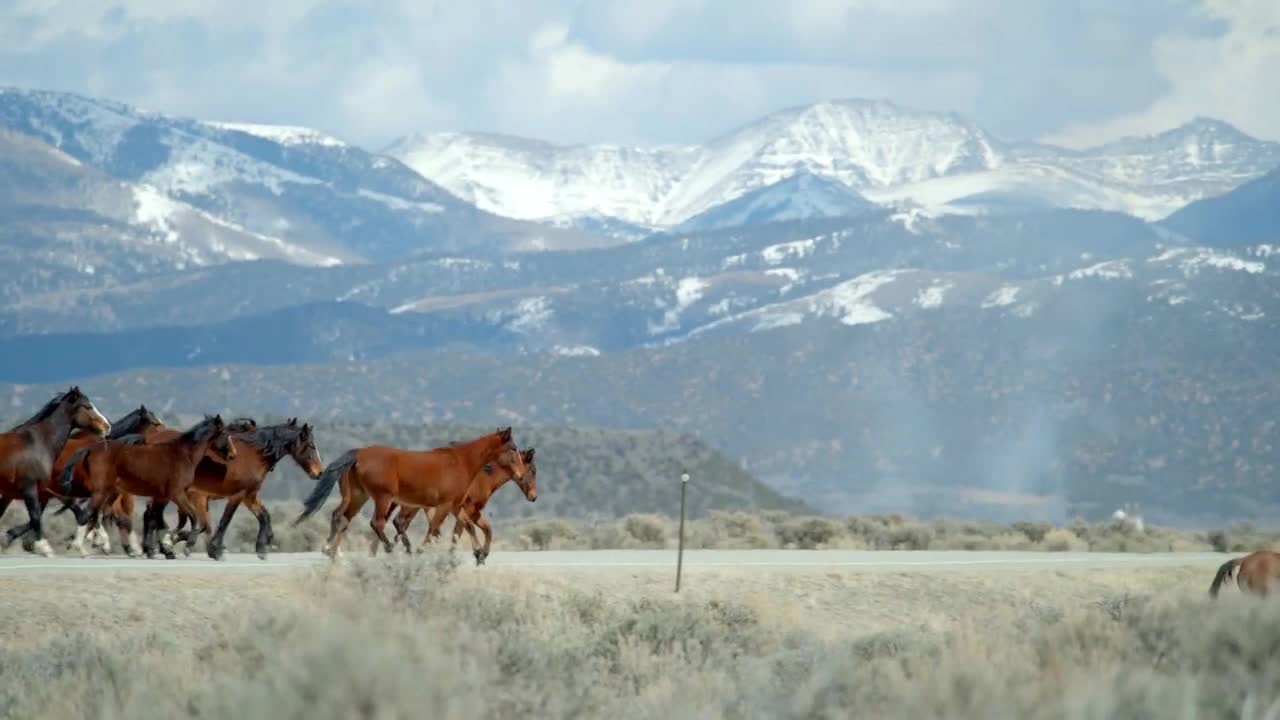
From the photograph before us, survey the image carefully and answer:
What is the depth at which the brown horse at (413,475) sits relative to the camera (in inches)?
1085

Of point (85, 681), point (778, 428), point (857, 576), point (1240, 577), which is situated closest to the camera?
point (85, 681)

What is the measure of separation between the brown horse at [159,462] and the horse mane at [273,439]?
19.4 inches

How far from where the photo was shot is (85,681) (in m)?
16.8

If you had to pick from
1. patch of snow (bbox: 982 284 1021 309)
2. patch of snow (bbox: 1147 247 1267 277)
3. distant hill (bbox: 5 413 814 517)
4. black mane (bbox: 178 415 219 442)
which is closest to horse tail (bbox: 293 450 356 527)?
black mane (bbox: 178 415 219 442)

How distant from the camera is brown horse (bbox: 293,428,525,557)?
27.5 metres

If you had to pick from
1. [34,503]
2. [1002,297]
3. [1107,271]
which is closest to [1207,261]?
[1107,271]

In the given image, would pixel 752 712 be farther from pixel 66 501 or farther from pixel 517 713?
pixel 66 501

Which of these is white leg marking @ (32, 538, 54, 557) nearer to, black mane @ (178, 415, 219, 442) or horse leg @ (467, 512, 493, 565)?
black mane @ (178, 415, 219, 442)

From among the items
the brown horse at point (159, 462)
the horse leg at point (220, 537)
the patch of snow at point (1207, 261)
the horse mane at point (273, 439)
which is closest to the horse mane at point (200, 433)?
the brown horse at point (159, 462)

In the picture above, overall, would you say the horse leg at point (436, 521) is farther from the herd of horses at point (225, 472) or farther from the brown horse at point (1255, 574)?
the brown horse at point (1255, 574)

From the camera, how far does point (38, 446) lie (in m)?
27.5

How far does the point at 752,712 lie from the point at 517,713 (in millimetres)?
1492

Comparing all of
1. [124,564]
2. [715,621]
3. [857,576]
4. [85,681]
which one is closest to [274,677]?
[85,681]

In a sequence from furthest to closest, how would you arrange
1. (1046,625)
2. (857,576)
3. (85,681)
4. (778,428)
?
1. (778,428)
2. (857,576)
3. (1046,625)
4. (85,681)
